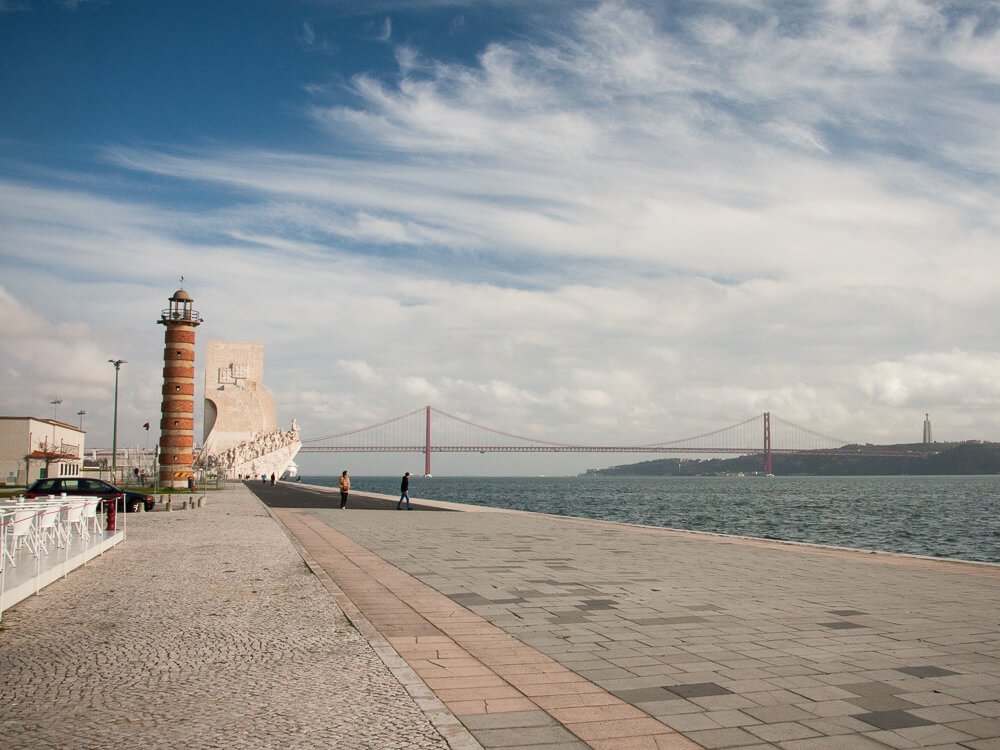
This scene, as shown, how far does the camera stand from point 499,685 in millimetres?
5281

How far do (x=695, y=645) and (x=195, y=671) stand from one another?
11.6ft

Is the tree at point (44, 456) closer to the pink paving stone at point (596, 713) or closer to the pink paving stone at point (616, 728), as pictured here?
the pink paving stone at point (596, 713)

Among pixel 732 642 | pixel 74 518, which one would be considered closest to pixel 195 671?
pixel 732 642

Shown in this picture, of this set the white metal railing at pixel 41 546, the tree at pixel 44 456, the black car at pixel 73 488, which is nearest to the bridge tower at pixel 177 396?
the tree at pixel 44 456

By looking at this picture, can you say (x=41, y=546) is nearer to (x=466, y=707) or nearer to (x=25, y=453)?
(x=466, y=707)

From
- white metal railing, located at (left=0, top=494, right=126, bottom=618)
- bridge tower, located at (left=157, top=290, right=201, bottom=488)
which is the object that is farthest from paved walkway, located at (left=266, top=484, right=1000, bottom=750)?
bridge tower, located at (left=157, top=290, right=201, bottom=488)

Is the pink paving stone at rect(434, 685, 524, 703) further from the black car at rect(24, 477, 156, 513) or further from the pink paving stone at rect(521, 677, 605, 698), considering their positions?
the black car at rect(24, 477, 156, 513)

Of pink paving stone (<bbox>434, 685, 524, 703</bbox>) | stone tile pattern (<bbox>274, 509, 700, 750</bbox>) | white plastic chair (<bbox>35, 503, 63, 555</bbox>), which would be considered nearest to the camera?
stone tile pattern (<bbox>274, 509, 700, 750</bbox>)

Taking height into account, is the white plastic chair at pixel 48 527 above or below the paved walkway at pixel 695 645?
above

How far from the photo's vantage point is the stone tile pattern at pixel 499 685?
14.1ft

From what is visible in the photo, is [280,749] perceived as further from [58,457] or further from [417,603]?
[58,457]

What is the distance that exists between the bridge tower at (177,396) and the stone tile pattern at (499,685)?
45.7 metres

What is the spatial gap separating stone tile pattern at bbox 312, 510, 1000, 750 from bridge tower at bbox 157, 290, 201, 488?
42.2 metres

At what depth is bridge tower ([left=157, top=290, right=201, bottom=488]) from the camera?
51281mm
